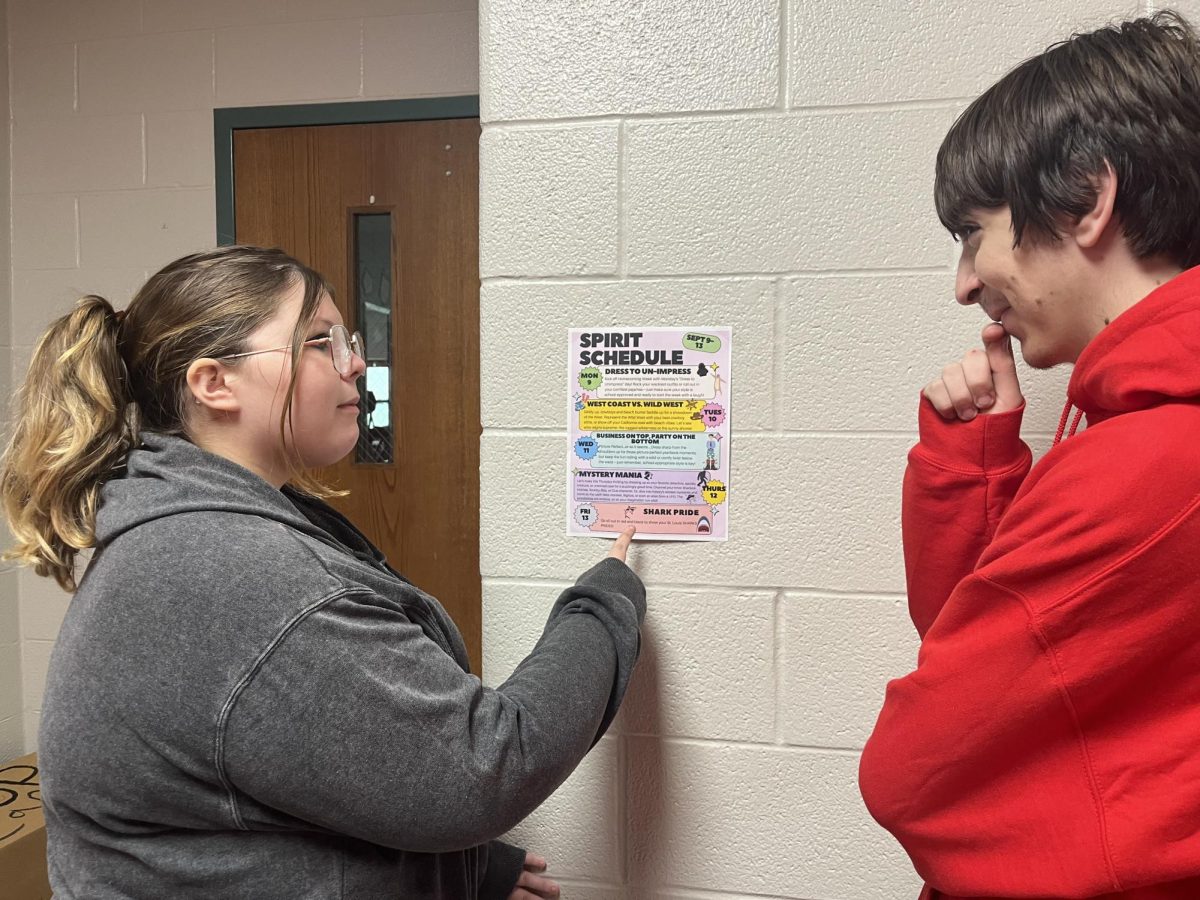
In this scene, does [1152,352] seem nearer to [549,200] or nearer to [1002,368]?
[1002,368]

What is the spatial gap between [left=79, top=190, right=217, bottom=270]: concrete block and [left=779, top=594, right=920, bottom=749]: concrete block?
197 centimetres

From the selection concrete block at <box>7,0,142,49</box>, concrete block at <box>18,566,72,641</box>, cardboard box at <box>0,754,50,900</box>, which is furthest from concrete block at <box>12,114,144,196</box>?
cardboard box at <box>0,754,50,900</box>

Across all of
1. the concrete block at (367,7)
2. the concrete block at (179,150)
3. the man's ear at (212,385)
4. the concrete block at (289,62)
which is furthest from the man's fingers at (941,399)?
the concrete block at (179,150)

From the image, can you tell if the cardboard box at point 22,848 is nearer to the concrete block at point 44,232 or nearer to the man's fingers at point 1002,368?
the concrete block at point 44,232

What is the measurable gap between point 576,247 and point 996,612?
2.50 ft

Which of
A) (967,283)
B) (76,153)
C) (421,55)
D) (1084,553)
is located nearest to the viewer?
(1084,553)

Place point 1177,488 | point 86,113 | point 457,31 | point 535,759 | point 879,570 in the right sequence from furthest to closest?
point 86,113, point 457,31, point 879,570, point 535,759, point 1177,488

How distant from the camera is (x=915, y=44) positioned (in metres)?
1.10

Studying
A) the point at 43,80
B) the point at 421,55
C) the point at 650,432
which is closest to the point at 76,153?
the point at 43,80

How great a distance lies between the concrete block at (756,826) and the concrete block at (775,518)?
0.85 feet

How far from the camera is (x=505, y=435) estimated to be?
122 centimetres

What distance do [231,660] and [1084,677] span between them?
0.72 metres

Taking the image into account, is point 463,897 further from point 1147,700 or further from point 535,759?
point 1147,700

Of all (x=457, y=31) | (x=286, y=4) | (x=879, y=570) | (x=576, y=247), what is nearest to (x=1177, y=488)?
(x=879, y=570)
